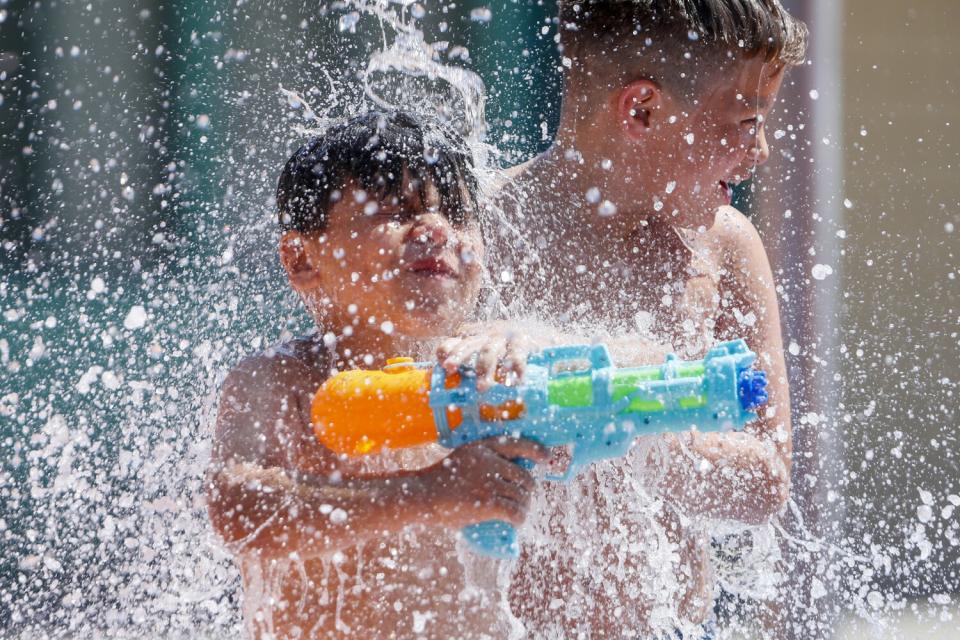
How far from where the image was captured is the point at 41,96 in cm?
333

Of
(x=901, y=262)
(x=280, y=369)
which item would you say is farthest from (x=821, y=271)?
(x=280, y=369)

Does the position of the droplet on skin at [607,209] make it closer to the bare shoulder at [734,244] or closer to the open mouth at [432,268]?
the bare shoulder at [734,244]

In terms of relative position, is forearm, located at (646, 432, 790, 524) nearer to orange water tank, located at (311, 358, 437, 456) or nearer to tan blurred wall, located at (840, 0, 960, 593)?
orange water tank, located at (311, 358, 437, 456)

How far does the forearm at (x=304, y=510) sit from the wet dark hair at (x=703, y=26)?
1073mm

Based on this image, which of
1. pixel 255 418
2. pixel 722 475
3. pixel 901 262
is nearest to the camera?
pixel 255 418

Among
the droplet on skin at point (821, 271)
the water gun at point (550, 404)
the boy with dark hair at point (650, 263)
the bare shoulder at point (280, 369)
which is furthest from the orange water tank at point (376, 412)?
the droplet on skin at point (821, 271)

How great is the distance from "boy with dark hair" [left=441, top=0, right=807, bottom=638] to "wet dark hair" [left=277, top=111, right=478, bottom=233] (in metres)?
0.21

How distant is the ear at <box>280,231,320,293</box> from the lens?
1.71 metres

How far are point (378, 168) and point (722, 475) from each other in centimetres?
83

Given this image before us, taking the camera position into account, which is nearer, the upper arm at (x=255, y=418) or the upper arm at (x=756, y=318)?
the upper arm at (x=255, y=418)

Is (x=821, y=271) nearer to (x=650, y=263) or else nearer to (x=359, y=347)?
(x=650, y=263)

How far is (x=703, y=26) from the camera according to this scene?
1.97 m

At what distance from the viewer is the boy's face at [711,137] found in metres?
1.97

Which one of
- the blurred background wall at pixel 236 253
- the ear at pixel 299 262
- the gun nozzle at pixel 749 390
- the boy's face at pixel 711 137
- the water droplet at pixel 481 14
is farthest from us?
the water droplet at pixel 481 14
